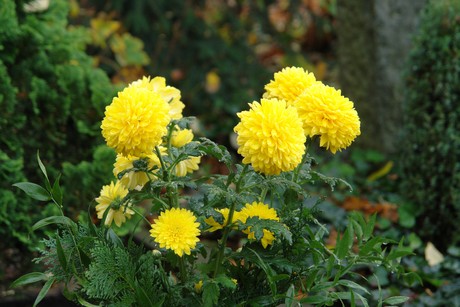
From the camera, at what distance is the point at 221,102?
5.20 m

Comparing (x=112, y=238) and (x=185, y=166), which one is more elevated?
(x=185, y=166)

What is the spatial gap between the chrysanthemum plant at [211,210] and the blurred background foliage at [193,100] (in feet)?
0.66

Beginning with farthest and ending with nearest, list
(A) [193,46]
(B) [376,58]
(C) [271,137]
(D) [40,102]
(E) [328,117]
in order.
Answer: (A) [193,46] → (B) [376,58] → (D) [40,102] → (E) [328,117] → (C) [271,137]

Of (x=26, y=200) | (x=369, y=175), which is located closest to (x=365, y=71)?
(x=369, y=175)

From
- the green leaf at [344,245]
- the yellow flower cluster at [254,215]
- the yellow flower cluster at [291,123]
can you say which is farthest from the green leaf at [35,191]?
the green leaf at [344,245]

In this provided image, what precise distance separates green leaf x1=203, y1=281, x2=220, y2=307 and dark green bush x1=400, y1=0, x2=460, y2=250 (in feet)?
6.51

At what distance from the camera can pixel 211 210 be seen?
179cm

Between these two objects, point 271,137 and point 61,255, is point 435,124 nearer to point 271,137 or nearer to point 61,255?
point 271,137

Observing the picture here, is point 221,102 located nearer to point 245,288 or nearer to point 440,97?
point 440,97

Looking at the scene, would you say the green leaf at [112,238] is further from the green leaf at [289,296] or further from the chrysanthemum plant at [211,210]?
the green leaf at [289,296]

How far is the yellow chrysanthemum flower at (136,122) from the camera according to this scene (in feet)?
5.48

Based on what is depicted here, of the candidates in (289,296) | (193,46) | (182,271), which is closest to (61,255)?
(182,271)

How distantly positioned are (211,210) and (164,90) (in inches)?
13.3

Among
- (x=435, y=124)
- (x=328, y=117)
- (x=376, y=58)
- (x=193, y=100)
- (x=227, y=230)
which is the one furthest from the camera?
(x=193, y=100)
